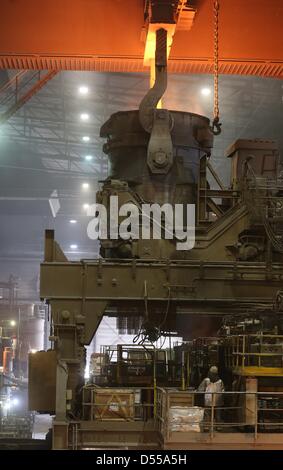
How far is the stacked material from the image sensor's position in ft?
32.4

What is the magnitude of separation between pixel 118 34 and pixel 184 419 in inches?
355

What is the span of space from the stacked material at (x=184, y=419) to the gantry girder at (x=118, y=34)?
28.8 feet

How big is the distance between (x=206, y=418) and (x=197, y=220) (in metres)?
5.01

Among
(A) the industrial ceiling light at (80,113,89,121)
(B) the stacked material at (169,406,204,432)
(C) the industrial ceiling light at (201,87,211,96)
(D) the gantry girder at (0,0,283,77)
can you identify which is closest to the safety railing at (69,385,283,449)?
(B) the stacked material at (169,406,204,432)

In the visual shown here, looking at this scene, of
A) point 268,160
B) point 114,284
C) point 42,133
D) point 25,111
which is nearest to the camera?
point 114,284

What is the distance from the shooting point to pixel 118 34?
589 inches

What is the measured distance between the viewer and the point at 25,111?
32875 millimetres

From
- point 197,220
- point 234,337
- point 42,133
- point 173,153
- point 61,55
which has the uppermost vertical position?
point 42,133

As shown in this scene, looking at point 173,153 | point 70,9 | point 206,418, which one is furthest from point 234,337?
point 70,9

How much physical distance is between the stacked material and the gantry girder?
8773 millimetres

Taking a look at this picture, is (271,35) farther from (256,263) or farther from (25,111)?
(25,111)

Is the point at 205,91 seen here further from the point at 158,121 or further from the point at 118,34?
the point at 158,121

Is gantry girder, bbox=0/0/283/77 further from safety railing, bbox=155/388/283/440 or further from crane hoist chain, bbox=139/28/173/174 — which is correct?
safety railing, bbox=155/388/283/440

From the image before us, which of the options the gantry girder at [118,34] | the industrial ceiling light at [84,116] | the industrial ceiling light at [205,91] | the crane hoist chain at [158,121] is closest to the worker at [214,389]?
the crane hoist chain at [158,121]
